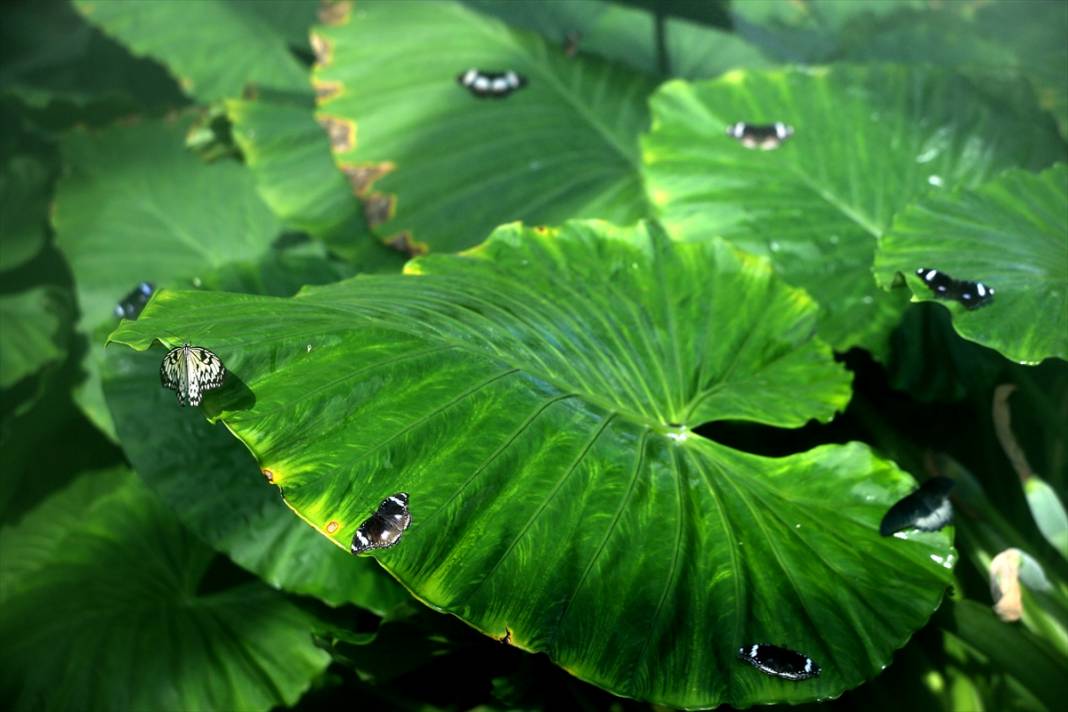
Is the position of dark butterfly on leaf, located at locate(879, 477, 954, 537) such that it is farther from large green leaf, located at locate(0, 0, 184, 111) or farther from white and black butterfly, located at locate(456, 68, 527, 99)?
large green leaf, located at locate(0, 0, 184, 111)


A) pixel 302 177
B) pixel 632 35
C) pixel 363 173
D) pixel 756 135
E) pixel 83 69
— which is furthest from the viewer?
pixel 83 69

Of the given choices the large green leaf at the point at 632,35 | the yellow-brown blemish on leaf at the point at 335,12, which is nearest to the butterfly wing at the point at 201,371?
the yellow-brown blemish on leaf at the point at 335,12

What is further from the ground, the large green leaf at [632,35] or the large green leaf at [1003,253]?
the large green leaf at [1003,253]

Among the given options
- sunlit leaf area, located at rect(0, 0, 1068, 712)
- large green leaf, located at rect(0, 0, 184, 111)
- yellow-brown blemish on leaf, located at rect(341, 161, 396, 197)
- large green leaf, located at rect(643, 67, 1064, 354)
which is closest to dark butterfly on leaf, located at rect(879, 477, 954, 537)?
sunlit leaf area, located at rect(0, 0, 1068, 712)

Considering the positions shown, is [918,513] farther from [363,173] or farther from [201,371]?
[363,173]

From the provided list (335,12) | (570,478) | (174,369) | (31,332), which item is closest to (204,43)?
(335,12)

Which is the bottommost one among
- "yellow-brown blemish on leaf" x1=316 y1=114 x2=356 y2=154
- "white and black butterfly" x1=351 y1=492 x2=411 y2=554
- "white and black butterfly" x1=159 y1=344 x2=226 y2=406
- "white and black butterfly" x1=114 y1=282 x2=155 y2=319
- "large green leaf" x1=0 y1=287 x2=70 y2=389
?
"large green leaf" x1=0 y1=287 x2=70 y2=389

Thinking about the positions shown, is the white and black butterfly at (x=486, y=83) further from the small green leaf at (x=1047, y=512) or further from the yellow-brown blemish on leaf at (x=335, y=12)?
the small green leaf at (x=1047, y=512)
